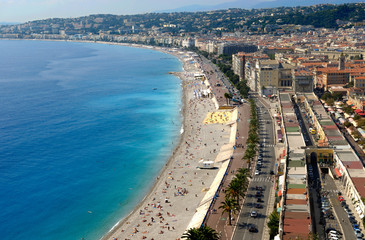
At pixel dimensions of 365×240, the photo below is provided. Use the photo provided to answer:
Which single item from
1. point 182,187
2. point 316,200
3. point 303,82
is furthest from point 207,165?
point 303,82

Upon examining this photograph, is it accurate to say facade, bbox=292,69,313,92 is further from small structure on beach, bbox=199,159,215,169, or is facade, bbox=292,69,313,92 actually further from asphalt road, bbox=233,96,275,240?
small structure on beach, bbox=199,159,215,169

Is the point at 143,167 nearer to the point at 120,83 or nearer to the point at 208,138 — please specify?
the point at 208,138

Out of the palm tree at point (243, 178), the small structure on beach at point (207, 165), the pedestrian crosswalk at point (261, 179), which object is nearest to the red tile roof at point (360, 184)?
the pedestrian crosswalk at point (261, 179)

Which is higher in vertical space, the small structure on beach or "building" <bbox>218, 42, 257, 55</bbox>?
"building" <bbox>218, 42, 257, 55</bbox>

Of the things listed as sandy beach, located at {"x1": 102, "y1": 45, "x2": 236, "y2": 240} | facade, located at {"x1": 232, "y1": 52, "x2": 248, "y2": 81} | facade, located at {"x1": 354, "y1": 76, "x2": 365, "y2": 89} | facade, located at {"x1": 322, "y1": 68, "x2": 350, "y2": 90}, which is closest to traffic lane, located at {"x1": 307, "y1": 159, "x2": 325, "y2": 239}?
sandy beach, located at {"x1": 102, "y1": 45, "x2": 236, "y2": 240}

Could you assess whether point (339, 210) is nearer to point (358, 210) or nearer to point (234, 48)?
point (358, 210)

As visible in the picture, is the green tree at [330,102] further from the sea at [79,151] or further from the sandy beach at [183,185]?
the sea at [79,151]
